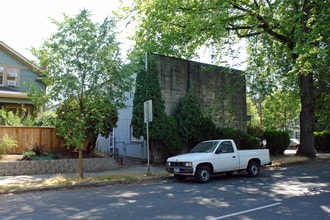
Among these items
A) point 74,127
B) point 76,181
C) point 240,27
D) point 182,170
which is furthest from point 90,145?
point 240,27

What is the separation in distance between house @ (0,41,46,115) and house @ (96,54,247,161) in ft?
24.8

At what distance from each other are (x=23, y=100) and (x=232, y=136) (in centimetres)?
1662

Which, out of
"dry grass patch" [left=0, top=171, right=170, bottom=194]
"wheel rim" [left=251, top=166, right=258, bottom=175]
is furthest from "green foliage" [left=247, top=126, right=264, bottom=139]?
"dry grass patch" [left=0, top=171, right=170, bottom=194]

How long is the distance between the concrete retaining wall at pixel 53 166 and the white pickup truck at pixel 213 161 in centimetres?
411

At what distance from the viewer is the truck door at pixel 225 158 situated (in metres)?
12.2

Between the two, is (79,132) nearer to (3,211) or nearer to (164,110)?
(3,211)

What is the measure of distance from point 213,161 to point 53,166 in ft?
24.2

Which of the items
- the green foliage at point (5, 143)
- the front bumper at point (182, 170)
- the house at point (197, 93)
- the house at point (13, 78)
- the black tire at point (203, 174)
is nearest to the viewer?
the front bumper at point (182, 170)

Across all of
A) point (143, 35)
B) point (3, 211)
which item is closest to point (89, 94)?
point (3, 211)

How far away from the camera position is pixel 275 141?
23.8 meters

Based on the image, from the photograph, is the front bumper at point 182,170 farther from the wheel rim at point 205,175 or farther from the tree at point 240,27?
the tree at point 240,27

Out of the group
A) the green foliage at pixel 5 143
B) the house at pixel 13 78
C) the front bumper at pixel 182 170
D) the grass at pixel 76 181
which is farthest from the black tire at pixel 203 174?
the house at pixel 13 78

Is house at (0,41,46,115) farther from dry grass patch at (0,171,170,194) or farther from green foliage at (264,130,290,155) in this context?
green foliage at (264,130,290,155)

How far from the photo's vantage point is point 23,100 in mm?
23875
